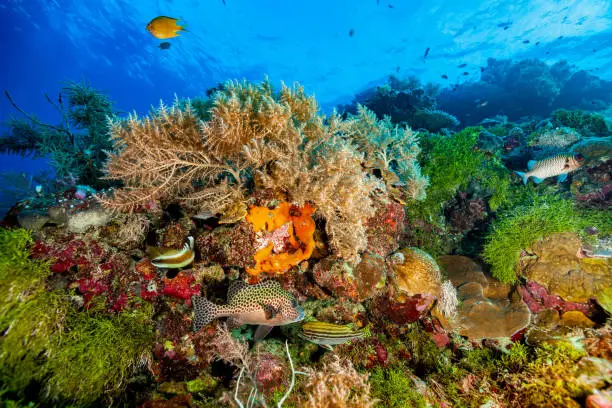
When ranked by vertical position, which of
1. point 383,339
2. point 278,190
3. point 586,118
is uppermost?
point 586,118

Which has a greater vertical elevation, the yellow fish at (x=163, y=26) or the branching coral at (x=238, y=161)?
the yellow fish at (x=163, y=26)

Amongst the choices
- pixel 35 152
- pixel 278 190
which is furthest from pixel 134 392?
pixel 35 152

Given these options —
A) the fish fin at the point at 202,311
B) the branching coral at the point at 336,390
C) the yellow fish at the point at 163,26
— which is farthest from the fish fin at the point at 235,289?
the yellow fish at the point at 163,26

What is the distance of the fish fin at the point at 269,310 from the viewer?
2.88 metres

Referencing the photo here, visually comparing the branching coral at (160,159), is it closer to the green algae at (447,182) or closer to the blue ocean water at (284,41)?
the green algae at (447,182)

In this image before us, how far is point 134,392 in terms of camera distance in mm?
3121

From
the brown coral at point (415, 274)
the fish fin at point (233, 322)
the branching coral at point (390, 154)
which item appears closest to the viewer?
the fish fin at point (233, 322)

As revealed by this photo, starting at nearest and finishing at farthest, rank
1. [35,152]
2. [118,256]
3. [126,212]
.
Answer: [118,256], [126,212], [35,152]

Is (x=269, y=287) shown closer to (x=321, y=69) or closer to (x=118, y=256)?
(x=118, y=256)

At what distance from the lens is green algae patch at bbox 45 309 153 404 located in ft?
Answer: 9.12

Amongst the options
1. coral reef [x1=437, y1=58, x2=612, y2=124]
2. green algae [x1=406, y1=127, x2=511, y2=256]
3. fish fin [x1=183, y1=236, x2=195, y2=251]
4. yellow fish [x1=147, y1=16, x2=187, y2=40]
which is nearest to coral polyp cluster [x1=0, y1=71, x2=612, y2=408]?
fish fin [x1=183, y1=236, x2=195, y2=251]

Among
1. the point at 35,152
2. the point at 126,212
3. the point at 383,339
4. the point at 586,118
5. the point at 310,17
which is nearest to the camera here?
the point at 126,212

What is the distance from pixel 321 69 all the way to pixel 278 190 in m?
66.3

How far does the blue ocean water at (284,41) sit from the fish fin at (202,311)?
108 ft
